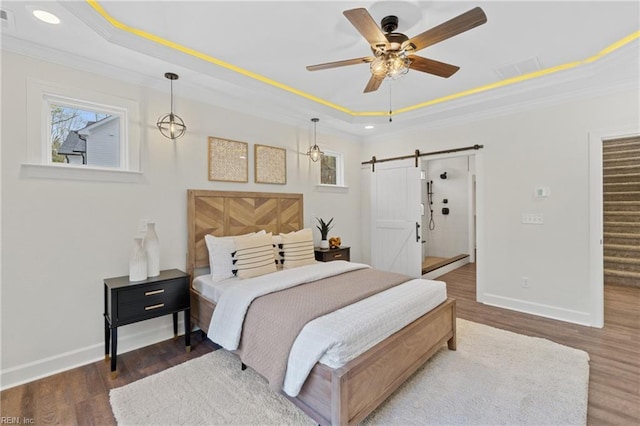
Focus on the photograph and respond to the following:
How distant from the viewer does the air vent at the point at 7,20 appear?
202 centimetres

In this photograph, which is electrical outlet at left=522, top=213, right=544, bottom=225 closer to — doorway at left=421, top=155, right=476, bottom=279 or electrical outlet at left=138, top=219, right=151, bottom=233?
doorway at left=421, top=155, right=476, bottom=279

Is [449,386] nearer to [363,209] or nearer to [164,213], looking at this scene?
[164,213]

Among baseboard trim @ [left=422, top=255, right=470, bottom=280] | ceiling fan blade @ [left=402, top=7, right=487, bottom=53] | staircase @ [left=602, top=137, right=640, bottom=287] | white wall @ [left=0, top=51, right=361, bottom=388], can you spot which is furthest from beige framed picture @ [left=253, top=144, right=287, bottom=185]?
staircase @ [left=602, top=137, right=640, bottom=287]

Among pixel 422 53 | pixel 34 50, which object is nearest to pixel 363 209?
pixel 422 53

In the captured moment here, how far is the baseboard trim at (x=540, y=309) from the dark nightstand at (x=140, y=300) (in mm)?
3836

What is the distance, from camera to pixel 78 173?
8.47 feet

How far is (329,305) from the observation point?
217cm

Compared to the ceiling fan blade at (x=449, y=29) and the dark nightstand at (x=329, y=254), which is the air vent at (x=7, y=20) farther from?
the dark nightstand at (x=329, y=254)

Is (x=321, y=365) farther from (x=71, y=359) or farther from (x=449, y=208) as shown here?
(x=449, y=208)

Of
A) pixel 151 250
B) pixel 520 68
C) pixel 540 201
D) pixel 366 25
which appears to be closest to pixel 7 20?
pixel 151 250

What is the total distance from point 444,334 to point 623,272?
15.4 ft

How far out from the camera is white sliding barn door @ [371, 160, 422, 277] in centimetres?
483

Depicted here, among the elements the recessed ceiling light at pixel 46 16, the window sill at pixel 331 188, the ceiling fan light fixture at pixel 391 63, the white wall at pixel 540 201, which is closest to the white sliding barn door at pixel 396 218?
the window sill at pixel 331 188

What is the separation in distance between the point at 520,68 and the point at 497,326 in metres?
2.81
